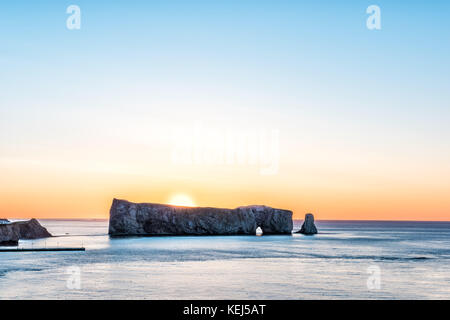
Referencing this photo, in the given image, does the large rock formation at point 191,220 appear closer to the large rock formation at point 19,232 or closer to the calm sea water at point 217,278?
the large rock formation at point 19,232

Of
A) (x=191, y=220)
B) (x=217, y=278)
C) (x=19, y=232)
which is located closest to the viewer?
(x=217, y=278)

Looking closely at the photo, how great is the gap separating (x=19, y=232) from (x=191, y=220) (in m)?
57.2

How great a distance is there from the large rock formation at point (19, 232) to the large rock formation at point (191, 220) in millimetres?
22899

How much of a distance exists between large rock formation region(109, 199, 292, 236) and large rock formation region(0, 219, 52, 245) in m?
22.9

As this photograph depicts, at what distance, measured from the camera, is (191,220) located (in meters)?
164

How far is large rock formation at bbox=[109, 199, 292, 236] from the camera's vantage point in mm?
152875

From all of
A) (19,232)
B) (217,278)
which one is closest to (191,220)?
(19,232)

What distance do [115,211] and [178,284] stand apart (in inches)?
4142

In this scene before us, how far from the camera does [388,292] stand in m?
45.1

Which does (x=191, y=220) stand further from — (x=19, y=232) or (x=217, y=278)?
(x=217, y=278)

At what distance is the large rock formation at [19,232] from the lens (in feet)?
337
